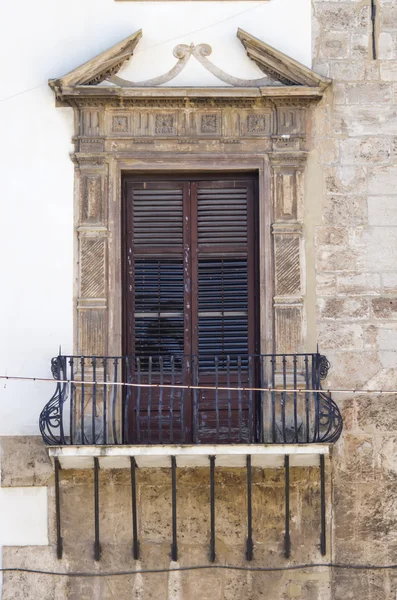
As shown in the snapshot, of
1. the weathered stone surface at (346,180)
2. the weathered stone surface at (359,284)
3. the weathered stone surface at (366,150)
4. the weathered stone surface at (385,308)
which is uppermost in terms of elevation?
the weathered stone surface at (366,150)

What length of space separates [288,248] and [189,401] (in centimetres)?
149

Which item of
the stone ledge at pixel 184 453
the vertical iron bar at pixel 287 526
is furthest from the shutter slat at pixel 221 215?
the vertical iron bar at pixel 287 526

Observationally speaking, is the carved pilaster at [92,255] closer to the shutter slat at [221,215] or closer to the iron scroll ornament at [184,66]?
the iron scroll ornament at [184,66]

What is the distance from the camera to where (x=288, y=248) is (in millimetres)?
9828

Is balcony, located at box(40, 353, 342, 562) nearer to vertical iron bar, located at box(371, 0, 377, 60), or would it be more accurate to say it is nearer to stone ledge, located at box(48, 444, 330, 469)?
stone ledge, located at box(48, 444, 330, 469)

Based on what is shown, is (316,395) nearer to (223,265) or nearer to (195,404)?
(195,404)

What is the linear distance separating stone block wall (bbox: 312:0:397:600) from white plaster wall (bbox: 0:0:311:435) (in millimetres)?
449

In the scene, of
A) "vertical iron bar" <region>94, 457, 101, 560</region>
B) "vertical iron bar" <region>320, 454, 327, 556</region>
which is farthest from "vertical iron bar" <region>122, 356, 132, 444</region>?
"vertical iron bar" <region>320, 454, 327, 556</region>

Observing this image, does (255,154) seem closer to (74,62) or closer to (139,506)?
(74,62)

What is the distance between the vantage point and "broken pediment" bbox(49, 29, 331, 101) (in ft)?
32.2

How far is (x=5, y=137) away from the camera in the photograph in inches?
392

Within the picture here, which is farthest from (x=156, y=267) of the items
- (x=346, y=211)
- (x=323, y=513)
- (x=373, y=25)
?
(x=373, y=25)

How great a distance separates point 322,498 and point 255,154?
285cm

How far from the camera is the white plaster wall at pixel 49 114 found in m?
9.73
